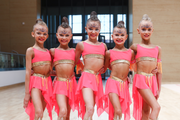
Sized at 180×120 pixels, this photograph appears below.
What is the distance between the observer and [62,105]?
2.46 metres

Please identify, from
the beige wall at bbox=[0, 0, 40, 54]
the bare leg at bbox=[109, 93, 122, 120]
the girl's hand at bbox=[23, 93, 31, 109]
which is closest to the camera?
the bare leg at bbox=[109, 93, 122, 120]

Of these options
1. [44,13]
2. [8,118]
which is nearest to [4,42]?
[44,13]

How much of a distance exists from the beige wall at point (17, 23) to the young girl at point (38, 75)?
9.79m

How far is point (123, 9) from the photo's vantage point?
1266 cm

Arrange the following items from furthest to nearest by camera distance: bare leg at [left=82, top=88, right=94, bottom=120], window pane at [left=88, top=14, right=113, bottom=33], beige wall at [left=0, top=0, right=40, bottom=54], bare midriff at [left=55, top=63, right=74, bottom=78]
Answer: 1. window pane at [left=88, top=14, right=113, bottom=33]
2. beige wall at [left=0, top=0, right=40, bottom=54]
3. bare midriff at [left=55, top=63, right=74, bottom=78]
4. bare leg at [left=82, top=88, right=94, bottom=120]

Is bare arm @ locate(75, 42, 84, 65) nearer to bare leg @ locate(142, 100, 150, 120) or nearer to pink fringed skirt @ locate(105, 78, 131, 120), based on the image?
pink fringed skirt @ locate(105, 78, 131, 120)

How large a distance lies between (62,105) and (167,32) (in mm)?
10400

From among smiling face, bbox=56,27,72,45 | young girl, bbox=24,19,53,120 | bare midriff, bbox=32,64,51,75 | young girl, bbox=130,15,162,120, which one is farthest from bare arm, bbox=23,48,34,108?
young girl, bbox=130,15,162,120

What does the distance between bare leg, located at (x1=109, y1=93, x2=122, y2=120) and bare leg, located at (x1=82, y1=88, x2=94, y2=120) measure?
29cm

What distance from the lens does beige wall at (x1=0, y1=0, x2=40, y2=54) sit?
11.9 metres

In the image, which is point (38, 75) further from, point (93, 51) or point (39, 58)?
point (93, 51)

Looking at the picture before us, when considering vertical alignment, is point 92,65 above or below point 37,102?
above

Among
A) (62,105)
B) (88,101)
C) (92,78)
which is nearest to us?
(88,101)

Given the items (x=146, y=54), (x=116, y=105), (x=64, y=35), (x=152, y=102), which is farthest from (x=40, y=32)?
(x=152, y=102)
